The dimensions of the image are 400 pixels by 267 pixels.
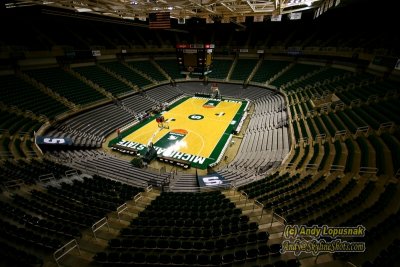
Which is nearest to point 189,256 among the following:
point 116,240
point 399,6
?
point 116,240

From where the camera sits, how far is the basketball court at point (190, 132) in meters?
21.2

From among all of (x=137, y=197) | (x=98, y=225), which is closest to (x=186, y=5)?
(x=137, y=197)

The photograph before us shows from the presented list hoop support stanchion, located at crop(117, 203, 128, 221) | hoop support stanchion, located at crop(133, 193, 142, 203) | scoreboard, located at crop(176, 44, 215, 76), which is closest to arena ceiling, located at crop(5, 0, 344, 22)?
scoreboard, located at crop(176, 44, 215, 76)

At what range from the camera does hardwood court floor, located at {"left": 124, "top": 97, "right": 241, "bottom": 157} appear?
22.8 metres

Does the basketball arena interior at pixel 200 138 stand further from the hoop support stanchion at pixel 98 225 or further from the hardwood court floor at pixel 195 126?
the hardwood court floor at pixel 195 126

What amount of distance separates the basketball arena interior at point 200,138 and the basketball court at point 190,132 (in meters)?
0.23

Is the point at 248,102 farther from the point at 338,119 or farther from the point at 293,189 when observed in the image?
the point at 293,189

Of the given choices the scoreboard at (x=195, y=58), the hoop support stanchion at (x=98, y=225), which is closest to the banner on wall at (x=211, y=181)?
the hoop support stanchion at (x=98, y=225)

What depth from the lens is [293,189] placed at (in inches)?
483

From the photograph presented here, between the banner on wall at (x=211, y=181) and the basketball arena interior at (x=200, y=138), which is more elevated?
the basketball arena interior at (x=200, y=138)

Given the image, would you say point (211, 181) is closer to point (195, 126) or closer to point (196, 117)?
point (195, 126)

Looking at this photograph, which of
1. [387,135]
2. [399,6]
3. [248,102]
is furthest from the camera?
[248,102]

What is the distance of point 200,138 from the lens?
24281 millimetres

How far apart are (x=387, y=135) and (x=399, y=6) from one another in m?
25.6
